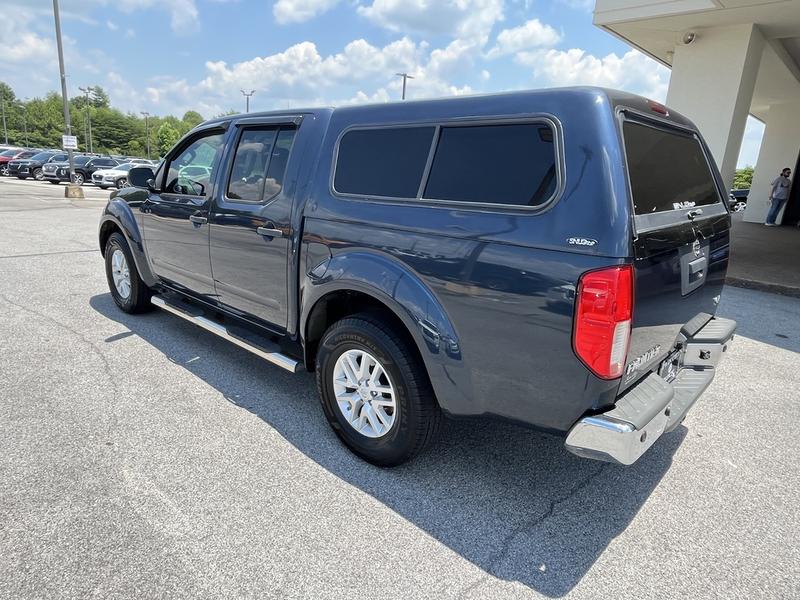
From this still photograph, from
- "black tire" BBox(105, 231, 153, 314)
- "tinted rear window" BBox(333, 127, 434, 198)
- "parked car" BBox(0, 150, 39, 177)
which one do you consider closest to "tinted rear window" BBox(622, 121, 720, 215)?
"tinted rear window" BBox(333, 127, 434, 198)

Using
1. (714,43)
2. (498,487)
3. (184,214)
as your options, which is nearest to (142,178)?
(184,214)

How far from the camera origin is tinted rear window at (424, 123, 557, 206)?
221cm

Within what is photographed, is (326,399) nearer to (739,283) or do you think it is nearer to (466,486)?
(466,486)

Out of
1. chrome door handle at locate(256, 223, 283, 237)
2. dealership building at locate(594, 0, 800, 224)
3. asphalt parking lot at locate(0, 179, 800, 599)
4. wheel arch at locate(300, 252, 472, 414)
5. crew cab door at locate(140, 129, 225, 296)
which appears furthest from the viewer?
dealership building at locate(594, 0, 800, 224)

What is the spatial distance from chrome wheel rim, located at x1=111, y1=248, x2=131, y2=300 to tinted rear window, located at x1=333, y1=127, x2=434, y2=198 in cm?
322

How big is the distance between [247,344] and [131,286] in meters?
2.27

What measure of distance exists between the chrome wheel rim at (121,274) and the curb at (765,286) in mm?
8726

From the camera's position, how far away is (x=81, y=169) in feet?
91.4

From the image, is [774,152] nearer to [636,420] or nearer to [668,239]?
[668,239]

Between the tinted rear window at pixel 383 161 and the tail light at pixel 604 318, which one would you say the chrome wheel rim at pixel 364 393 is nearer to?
the tinted rear window at pixel 383 161

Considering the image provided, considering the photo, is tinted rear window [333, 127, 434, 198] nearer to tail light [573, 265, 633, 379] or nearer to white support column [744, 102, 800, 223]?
tail light [573, 265, 633, 379]

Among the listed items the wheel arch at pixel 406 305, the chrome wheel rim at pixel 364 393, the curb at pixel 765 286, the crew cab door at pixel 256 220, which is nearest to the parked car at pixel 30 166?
the crew cab door at pixel 256 220

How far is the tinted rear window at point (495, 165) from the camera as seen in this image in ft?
7.25

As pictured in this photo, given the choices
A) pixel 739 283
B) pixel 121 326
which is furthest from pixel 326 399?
pixel 739 283
